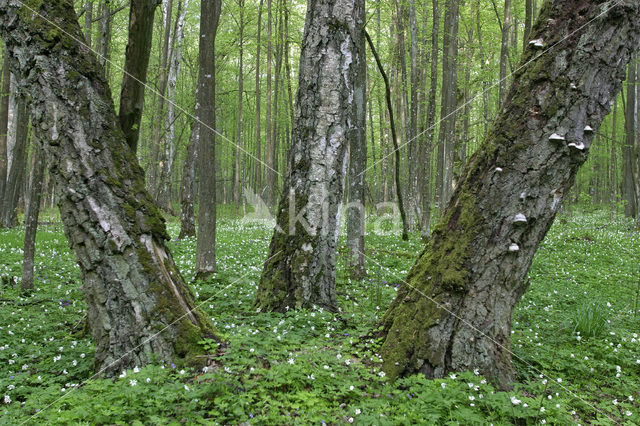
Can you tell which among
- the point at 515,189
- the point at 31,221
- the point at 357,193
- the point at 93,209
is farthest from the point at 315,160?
the point at 31,221

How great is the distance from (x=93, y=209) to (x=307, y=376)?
2.16m

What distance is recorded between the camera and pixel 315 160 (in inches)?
171

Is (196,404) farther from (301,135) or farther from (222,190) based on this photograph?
(222,190)

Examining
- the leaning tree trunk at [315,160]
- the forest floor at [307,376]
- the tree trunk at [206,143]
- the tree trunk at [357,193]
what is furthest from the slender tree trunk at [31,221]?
the tree trunk at [357,193]

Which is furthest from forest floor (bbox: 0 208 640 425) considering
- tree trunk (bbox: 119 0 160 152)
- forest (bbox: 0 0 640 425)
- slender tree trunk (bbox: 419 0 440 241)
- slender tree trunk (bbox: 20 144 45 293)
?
slender tree trunk (bbox: 419 0 440 241)

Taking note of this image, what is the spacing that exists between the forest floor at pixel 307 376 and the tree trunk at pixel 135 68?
229cm

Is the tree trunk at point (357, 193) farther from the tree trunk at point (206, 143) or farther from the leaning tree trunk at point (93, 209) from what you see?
the leaning tree trunk at point (93, 209)

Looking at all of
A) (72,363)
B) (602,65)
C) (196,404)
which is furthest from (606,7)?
(72,363)

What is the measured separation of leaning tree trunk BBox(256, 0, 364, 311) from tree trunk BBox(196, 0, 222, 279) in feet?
9.67

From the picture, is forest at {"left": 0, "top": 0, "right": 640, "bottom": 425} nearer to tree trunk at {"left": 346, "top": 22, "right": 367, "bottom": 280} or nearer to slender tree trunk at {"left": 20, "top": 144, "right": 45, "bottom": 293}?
slender tree trunk at {"left": 20, "top": 144, "right": 45, "bottom": 293}

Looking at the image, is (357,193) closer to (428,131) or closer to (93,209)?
(93,209)

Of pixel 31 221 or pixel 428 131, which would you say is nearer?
pixel 31 221

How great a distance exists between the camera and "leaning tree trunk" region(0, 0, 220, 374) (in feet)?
10.1

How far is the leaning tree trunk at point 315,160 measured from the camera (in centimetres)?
433
